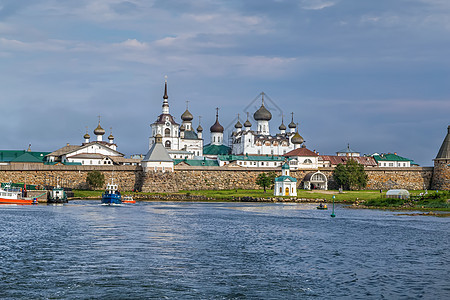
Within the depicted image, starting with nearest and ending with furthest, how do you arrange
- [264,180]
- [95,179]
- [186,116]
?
[95,179] → [264,180] → [186,116]

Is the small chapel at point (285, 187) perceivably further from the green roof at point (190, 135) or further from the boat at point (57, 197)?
the green roof at point (190, 135)

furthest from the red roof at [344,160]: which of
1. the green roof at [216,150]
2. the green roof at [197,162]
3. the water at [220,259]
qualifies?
the water at [220,259]

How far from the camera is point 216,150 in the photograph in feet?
407

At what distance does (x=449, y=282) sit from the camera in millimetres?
22766

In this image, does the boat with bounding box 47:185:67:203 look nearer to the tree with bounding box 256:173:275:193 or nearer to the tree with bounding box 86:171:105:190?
the tree with bounding box 86:171:105:190

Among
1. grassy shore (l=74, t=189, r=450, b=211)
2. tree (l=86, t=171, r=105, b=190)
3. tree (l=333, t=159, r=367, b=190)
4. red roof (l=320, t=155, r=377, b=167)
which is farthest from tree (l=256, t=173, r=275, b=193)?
red roof (l=320, t=155, r=377, b=167)

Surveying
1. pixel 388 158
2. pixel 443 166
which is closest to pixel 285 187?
pixel 443 166

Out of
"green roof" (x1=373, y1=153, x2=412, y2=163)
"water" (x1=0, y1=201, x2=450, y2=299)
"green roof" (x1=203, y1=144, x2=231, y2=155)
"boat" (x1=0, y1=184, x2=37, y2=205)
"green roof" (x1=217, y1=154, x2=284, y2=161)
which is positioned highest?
"green roof" (x1=203, y1=144, x2=231, y2=155)

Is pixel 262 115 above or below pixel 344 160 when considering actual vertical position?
above

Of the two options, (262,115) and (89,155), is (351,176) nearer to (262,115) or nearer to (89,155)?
(262,115)

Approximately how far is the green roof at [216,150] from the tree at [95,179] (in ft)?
127

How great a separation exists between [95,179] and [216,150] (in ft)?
136

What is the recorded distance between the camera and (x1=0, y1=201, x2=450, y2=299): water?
2106 centimetres

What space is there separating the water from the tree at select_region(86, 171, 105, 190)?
39.5m
